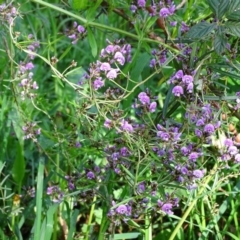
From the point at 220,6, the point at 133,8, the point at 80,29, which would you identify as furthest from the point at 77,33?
the point at 220,6

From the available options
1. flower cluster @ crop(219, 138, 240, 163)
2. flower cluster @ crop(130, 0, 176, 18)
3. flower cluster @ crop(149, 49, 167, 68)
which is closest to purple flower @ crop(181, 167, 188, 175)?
flower cluster @ crop(219, 138, 240, 163)

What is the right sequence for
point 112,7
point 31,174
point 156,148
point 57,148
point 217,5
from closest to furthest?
point 217,5
point 156,148
point 112,7
point 57,148
point 31,174

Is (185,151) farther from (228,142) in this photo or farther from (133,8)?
(133,8)

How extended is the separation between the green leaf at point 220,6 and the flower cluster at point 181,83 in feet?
0.48

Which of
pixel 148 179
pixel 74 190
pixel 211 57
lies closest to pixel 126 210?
pixel 148 179

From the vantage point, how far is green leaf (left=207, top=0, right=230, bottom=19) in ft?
4.11

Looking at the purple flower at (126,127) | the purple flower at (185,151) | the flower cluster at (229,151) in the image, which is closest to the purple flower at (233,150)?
the flower cluster at (229,151)

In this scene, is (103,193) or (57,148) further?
(57,148)

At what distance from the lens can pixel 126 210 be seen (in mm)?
→ 1392

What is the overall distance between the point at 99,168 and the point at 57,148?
26 centimetres

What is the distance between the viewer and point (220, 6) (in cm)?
126

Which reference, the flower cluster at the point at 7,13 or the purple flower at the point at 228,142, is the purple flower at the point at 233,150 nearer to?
the purple flower at the point at 228,142

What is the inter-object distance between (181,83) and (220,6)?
184 mm

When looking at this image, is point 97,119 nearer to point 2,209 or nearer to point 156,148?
point 156,148
